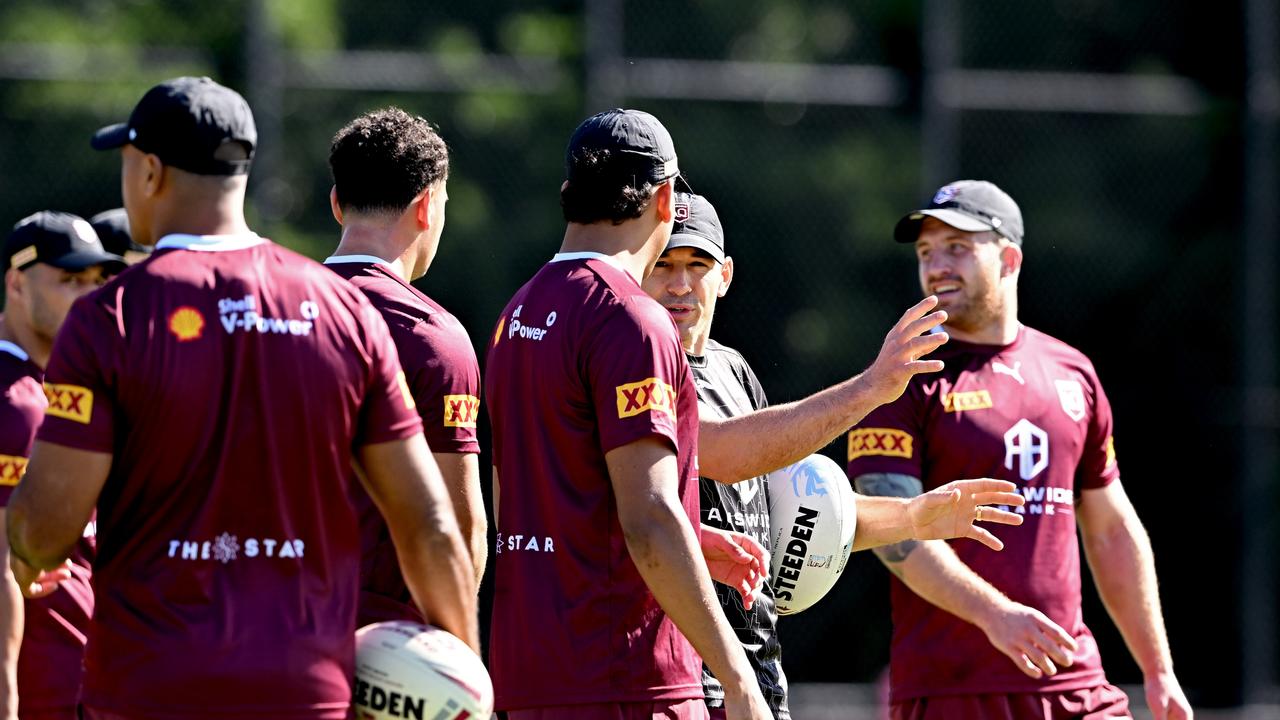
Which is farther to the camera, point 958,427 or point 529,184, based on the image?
point 529,184

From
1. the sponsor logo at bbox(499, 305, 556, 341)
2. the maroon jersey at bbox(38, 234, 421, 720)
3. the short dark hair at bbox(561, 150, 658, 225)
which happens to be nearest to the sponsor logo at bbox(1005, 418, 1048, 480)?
the short dark hair at bbox(561, 150, 658, 225)

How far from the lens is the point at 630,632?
12.8 ft

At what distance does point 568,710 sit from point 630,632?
0.73 ft

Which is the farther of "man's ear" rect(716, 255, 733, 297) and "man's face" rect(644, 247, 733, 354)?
"man's ear" rect(716, 255, 733, 297)

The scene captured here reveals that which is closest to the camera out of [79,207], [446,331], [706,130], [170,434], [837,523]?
[170,434]

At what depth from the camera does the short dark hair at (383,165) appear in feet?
14.9

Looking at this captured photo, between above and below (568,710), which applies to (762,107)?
above

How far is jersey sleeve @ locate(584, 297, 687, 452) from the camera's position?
12.5ft

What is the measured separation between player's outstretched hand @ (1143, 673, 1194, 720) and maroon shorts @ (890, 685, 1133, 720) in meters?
0.28

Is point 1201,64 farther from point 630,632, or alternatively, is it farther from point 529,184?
point 630,632

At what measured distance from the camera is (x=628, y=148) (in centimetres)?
411

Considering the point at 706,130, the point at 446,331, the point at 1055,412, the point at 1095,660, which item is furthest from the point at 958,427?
the point at 706,130

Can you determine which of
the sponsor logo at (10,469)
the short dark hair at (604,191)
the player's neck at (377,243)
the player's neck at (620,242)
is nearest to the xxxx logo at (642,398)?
the player's neck at (620,242)

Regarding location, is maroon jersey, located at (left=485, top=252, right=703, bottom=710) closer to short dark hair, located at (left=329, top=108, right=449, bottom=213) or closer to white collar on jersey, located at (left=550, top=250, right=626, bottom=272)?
white collar on jersey, located at (left=550, top=250, right=626, bottom=272)
